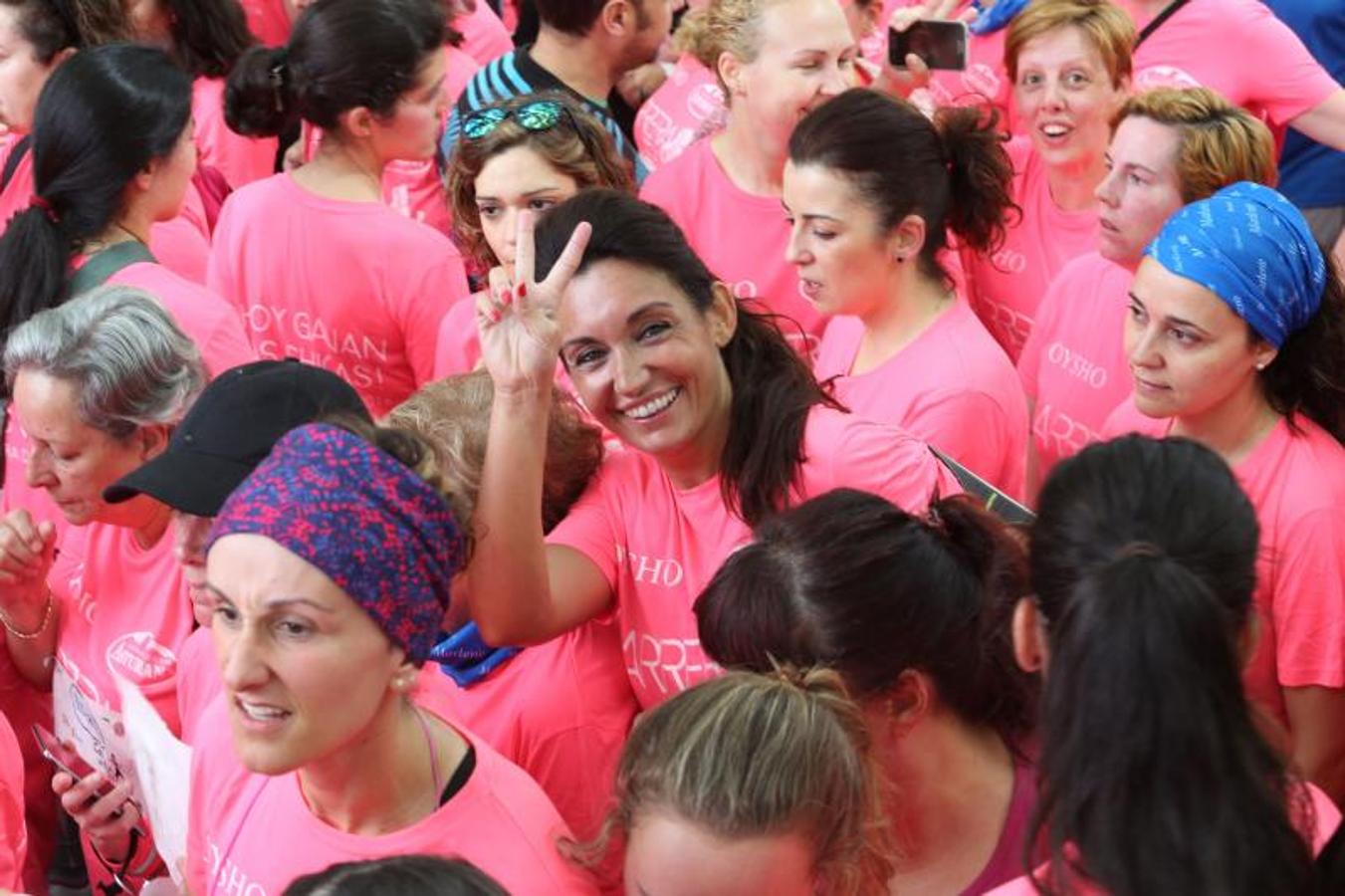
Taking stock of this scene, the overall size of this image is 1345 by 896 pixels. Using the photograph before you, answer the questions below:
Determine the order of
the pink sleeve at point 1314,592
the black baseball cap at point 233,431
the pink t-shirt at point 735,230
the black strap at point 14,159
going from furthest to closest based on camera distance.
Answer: the black strap at point 14,159 → the pink t-shirt at point 735,230 → the pink sleeve at point 1314,592 → the black baseball cap at point 233,431

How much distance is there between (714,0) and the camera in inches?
186

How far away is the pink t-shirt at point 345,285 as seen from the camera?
4.14 meters

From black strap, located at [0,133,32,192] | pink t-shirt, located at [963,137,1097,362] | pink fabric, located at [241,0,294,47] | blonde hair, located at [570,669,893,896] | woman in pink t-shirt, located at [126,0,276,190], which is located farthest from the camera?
pink fabric, located at [241,0,294,47]

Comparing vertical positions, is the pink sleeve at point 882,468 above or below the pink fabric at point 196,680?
above

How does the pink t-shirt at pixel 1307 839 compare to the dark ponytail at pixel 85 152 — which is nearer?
the pink t-shirt at pixel 1307 839

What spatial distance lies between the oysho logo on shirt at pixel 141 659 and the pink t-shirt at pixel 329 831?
0.56m

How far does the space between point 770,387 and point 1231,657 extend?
118 centimetres

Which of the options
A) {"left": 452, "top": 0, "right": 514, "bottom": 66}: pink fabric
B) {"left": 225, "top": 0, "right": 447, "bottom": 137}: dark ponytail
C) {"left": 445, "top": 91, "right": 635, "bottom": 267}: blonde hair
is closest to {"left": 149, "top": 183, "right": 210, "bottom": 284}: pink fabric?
{"left": 225, "top": 0, "right": 447, "bottom": 137}: dark ponytail

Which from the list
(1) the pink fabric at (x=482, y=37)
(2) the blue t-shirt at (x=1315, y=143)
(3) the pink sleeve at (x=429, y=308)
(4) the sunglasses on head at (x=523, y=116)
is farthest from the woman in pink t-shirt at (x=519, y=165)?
(2) the blue t-shirt at (x=1315, y=143)

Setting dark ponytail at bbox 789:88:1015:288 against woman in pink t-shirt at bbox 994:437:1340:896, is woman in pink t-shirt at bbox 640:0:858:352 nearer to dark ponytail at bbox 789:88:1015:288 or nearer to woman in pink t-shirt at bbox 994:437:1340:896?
dark ponytail at bbox 789:88:1015:288

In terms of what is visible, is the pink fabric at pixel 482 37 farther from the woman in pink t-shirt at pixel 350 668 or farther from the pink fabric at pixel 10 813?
the woman in pink t-shirt at pixel 350 668

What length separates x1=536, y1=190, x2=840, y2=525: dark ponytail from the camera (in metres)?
2.87

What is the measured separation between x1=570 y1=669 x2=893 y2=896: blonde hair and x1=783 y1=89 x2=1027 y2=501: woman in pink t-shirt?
4.36ft

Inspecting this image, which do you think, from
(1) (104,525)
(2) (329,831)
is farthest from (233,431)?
(1) (104,525)
